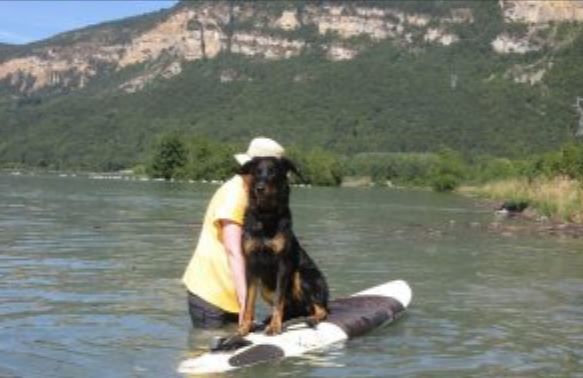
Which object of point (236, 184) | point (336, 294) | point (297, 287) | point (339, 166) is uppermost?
point (236, 184)

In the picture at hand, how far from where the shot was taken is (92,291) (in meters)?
13.6

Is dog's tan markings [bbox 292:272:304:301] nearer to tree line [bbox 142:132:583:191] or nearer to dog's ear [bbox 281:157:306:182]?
dog's ear [bbox 281:157:306:182]

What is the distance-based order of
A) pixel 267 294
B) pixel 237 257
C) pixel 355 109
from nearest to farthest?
1. pixel 237 257
2. pixel 267 294
3. pixel 355 109

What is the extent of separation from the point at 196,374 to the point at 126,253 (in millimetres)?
11645

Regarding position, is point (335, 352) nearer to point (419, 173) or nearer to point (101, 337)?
point (101, 337)

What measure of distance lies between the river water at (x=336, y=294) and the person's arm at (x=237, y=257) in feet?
2.44

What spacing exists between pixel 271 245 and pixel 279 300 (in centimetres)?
52

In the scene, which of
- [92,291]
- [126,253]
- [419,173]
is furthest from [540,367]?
[419,173]

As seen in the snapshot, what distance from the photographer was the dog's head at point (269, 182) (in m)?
8.56

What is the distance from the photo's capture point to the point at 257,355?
8.57 metres

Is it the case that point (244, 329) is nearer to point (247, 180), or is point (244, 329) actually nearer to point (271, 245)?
point (271, 245)

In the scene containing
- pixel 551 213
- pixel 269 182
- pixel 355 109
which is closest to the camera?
pixel 269 182

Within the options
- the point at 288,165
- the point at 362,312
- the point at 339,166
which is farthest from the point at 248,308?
the point at 339,166

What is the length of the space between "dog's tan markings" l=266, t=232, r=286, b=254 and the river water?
1.01 meters
